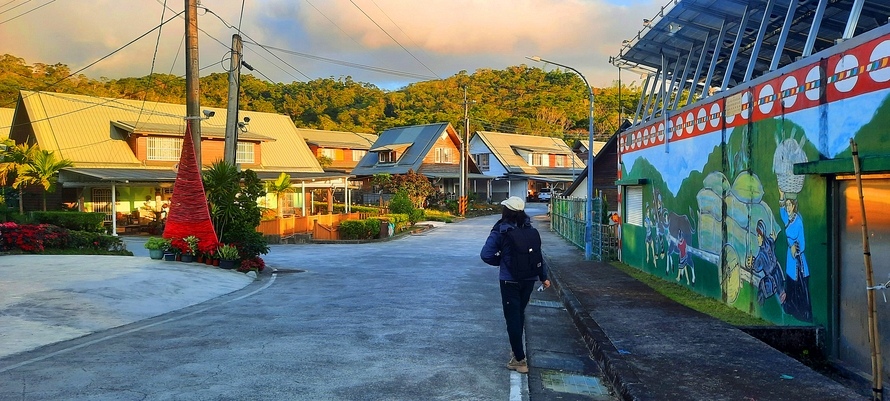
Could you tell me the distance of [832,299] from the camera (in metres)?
7.20

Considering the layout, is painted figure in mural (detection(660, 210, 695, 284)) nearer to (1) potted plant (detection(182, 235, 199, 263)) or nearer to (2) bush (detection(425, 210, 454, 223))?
(1) potted plant (detection(182, 235, 199, 263))

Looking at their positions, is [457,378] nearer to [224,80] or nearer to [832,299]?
[832,299]

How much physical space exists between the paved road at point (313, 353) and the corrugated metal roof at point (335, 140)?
44.1 m

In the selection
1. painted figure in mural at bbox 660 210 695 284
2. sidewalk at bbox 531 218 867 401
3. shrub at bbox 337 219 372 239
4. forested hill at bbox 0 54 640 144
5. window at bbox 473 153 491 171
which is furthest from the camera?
forested hill at bbox 0 54 640 144

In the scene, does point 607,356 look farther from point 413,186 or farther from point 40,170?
point 413,186

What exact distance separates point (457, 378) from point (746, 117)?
20.4ft

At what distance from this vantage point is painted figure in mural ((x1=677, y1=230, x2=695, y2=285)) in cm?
1231

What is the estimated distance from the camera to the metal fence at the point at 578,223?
19359mm

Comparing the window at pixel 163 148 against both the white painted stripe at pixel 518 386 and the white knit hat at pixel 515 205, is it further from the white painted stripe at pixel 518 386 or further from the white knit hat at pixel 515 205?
the white painted stripe at pixel 518 386

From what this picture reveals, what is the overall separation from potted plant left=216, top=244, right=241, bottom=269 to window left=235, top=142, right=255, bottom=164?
67.8ft

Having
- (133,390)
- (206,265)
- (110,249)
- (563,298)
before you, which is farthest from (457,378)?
(110,249)

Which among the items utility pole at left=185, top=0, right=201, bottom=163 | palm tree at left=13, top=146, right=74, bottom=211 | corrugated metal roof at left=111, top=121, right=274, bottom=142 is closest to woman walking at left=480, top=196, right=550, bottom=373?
utility pole at left=185, top=0, right=201, bottom=163

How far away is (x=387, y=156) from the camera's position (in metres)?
54.9

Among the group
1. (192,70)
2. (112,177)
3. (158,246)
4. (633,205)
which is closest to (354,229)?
(112,177)
